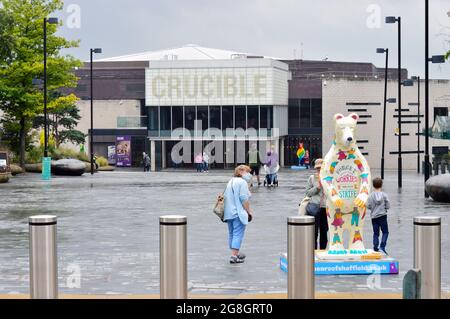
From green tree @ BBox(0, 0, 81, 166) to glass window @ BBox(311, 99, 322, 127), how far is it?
3136 centimetres

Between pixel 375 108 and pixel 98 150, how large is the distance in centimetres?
2450

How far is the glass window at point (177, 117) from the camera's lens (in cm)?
7869

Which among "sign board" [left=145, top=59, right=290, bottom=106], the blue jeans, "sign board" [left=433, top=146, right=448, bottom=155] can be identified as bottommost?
"sign board" [left=433, top=146, right=448, bottom=155]

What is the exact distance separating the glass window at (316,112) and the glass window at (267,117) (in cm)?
657

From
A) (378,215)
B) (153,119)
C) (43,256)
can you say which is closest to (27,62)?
(153,119)

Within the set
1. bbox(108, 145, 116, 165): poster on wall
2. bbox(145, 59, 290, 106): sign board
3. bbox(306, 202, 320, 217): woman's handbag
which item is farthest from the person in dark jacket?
bbox(108, 145, 116, 165): poster on wall

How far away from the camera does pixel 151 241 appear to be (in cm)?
1842

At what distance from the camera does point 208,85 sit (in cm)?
7900

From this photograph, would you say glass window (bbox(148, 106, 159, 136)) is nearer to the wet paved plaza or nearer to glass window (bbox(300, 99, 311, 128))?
glass window (bbox(300, 99, 311, 128))

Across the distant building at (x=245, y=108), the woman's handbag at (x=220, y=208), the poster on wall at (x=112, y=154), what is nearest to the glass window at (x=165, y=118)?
the distant building at (x=245, y=108)

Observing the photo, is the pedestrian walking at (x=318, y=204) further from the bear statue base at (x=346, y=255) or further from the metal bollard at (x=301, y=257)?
the metal bollard at (x=301, y=257)

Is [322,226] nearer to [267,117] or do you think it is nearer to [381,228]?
[381,228]

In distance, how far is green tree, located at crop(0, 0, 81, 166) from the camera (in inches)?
2082

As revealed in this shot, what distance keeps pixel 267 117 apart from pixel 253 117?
1.16 m
